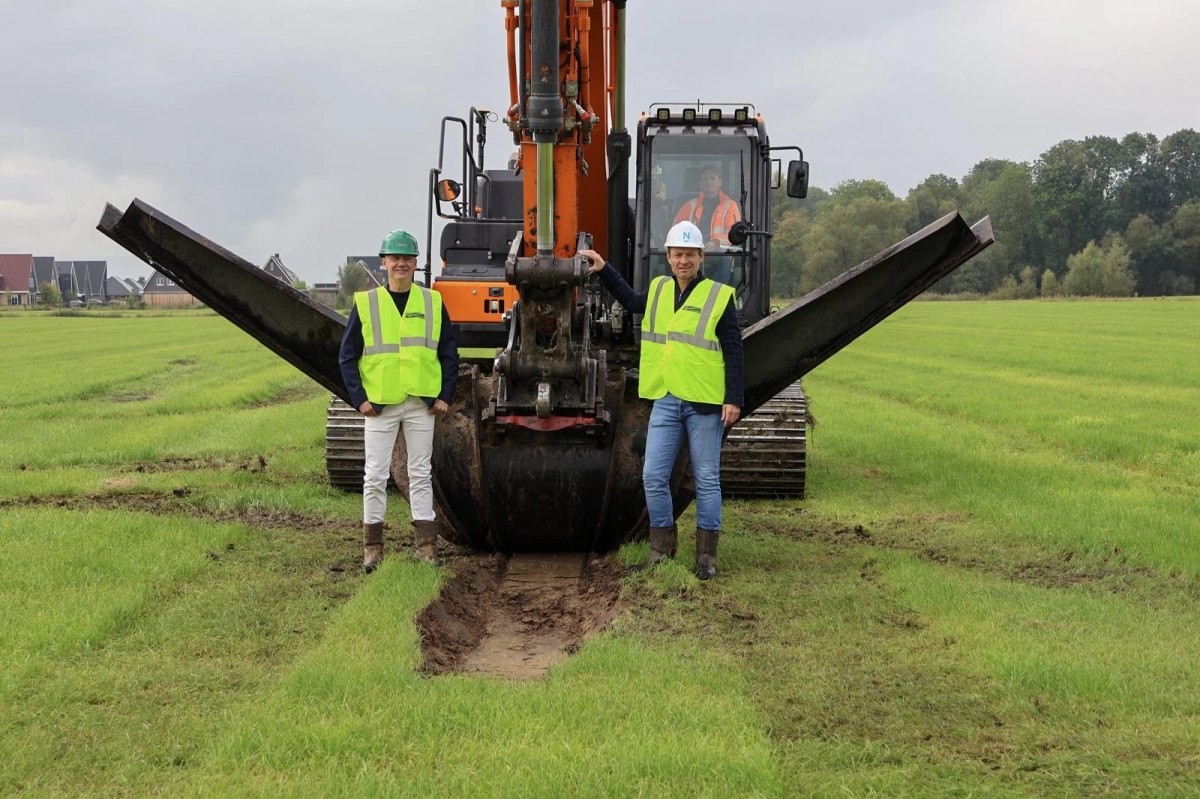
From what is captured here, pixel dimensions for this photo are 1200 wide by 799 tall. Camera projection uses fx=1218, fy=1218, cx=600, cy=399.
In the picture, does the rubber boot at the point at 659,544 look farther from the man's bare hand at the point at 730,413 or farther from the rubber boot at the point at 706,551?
the man's bare hand at the point at 730,413

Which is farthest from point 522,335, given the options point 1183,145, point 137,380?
point 1183,145

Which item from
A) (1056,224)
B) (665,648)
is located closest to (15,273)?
(1056,224)

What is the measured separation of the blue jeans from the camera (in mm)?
7062

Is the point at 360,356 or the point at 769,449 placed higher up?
the point at 360,356

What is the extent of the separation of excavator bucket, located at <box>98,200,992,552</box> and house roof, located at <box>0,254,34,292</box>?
112240 millimetres

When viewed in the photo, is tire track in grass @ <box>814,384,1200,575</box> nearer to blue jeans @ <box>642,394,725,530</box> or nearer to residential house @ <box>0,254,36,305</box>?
blue jeans @ <box>642,394,725,530</box>

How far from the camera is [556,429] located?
718 cm

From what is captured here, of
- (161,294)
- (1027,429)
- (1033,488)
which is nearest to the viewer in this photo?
(1033,488)

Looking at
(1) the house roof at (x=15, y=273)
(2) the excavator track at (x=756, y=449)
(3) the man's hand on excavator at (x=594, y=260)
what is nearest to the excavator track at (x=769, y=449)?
(2) the excavator track at (x=756, y=449)

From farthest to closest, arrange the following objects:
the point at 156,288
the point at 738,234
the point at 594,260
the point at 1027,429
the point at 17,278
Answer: the point at 156,288
the point at 17,278
the point at 1027,429
the point at 738,234
the point at 594,260

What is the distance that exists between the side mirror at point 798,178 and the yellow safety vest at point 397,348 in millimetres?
3734

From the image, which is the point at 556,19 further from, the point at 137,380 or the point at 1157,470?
the point at 137,380

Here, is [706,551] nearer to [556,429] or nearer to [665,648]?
[556,429]

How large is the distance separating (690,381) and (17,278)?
11543 cm
